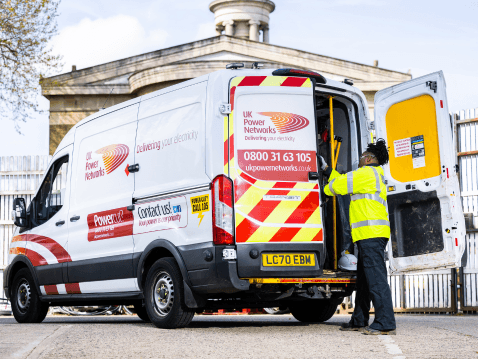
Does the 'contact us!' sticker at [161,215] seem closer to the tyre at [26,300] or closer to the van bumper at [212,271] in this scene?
the van bumper at [212,271]

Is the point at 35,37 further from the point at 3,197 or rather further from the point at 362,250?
the point at 362,250

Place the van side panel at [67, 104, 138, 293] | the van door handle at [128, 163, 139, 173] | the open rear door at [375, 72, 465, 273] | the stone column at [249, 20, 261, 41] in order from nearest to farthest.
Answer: the open rear door at [375, 72, 465, 273]
the van door handle at [128, 163, 139, 173]
the van side panel at [67, 104, 138, 293]
the stone column at [249, 20, 261, 41]

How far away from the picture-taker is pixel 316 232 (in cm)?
709

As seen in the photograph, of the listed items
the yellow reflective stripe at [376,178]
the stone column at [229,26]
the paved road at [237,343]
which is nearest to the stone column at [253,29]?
the stone column at [229,26]

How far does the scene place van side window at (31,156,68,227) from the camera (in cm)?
939

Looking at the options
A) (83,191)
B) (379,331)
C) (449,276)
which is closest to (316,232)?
(379,331)

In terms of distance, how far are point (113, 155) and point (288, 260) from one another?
2.57 m

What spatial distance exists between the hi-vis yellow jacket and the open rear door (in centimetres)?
73

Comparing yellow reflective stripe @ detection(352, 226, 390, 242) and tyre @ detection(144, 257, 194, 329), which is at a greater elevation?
yellow reflective stripe @ detection(352, 226, 390, 242)

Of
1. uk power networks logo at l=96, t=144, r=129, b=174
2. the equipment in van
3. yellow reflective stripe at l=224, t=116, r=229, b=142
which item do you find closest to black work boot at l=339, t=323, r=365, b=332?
the equipment in van

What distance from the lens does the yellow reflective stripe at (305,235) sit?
700cm

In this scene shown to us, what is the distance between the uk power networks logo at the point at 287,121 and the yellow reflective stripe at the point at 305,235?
965mm

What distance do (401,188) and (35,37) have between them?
13396 millimetres

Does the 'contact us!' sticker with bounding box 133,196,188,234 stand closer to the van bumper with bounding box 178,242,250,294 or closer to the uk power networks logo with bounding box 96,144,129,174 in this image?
the van bumper with bounding box 178,242,250,294
